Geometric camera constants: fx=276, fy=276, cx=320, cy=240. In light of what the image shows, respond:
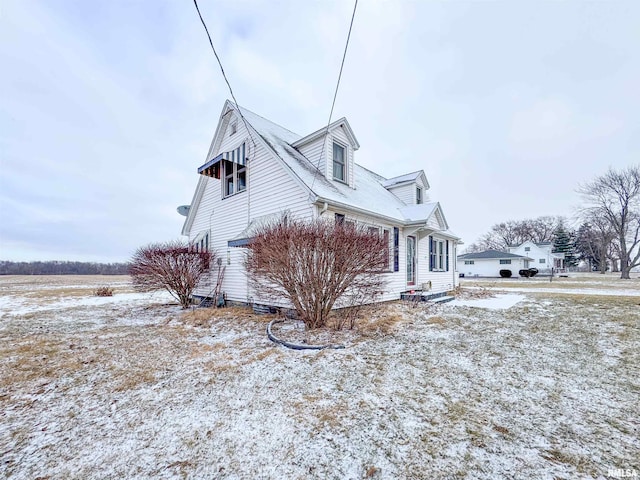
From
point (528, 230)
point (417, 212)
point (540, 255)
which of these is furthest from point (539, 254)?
point (417, 212)

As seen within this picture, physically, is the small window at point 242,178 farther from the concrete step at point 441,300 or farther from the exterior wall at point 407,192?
the concrete step at point 441,300

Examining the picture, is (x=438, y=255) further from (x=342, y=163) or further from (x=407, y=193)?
(x=342, y=163)

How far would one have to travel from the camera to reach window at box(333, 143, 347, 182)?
10539 millimetres

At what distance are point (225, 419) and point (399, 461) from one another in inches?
68.4

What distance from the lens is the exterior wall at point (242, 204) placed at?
8.84 m

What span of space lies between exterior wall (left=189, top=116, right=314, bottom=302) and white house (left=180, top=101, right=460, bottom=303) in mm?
33

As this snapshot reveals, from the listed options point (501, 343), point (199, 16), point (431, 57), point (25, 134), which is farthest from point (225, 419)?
point (25, 134)

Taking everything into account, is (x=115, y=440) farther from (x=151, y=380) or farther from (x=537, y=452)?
(x=537, y=452)

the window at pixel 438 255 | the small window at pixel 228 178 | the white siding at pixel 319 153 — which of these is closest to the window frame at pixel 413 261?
the window at pixel 438 255

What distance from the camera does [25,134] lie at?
14719 mm

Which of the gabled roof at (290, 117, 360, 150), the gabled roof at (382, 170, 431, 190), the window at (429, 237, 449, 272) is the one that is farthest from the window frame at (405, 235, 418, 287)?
the gabled roof at (290, 117, 360, 150)

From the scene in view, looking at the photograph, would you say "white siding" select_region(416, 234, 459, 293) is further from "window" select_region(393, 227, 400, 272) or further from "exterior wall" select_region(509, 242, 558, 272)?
"exterior wall" select_region(509, 242, 558, 272)

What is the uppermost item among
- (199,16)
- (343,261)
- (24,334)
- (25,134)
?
(25,134)

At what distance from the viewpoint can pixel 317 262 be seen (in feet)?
19.5
